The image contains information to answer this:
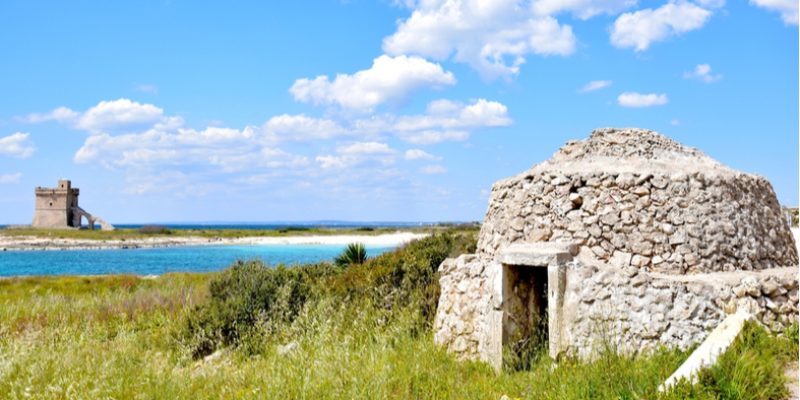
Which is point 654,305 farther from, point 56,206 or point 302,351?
point 56,206

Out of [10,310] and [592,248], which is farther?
[10,310]

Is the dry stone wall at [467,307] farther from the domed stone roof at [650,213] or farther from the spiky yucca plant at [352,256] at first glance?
the spiky yucca plant at [352,256]

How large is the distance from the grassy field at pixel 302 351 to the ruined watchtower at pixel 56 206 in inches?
3164

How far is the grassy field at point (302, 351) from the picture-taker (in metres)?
6.14

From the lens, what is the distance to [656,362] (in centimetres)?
639

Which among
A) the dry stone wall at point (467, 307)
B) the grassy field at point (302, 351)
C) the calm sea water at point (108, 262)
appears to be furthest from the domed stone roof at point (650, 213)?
the calm sea water at point (108, 262)

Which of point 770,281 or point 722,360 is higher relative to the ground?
point 770,281

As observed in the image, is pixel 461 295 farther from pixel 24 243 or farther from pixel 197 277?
pixel 24 243

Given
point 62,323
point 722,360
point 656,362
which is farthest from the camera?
point 62,323

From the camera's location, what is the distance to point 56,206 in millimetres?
87875

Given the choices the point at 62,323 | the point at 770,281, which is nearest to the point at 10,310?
the point at 62,323

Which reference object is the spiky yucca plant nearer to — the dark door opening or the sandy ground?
the dark door opening

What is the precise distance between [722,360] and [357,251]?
1189 cm

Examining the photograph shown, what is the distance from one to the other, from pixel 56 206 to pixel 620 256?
314 ft
